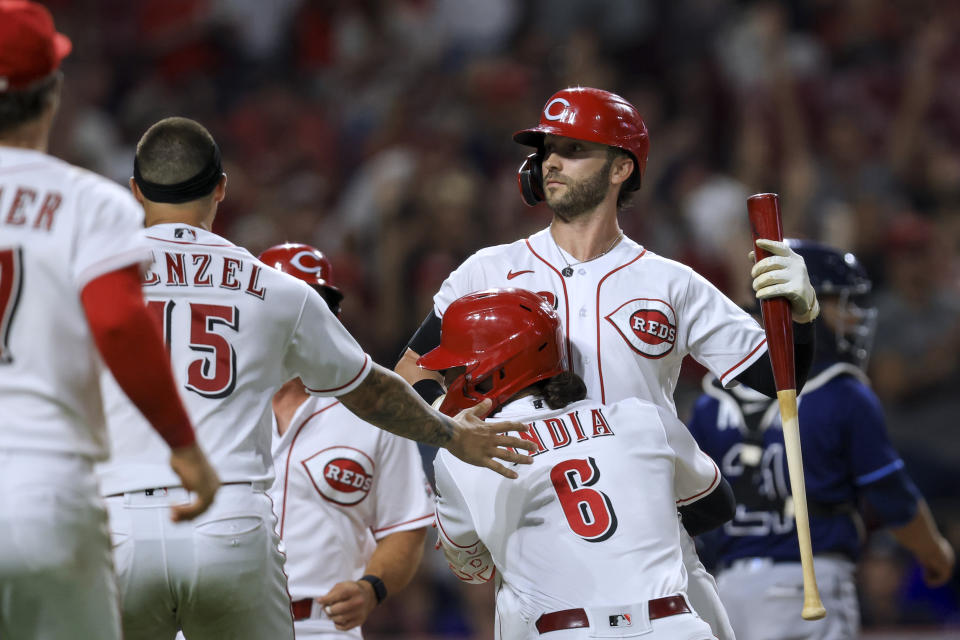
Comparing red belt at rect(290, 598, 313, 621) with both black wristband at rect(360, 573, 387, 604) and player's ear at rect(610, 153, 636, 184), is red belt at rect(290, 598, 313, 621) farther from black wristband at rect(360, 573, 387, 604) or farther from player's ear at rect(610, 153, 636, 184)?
player's ear at rect(610, 153, 636, 184)

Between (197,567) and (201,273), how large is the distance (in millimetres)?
816

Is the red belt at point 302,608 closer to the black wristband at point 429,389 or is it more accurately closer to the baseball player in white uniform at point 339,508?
the baseball player in white uniform at point 339,508

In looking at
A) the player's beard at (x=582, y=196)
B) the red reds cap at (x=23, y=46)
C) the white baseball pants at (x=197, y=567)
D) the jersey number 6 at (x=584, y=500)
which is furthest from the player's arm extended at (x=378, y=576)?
the red reds cap at (x=23, y=46)

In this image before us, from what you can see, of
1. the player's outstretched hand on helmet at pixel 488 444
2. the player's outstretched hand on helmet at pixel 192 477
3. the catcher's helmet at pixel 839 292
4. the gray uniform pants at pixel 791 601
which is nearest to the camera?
the player's outstretched hand on helmet at pixel 192 477

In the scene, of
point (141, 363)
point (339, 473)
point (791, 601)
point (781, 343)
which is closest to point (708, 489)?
Answer: point (781, 343)

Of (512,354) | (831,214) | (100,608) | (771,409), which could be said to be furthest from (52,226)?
(831,214)

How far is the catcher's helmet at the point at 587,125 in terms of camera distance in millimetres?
4496

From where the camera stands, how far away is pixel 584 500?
11.7 feet

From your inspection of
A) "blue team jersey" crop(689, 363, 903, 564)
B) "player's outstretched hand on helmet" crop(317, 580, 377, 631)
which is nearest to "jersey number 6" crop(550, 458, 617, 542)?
"player's outstretched hand on helmet" crop(317, 580, 377, 631)

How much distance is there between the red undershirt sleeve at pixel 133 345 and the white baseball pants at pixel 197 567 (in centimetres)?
70

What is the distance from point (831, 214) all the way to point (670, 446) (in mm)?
6187

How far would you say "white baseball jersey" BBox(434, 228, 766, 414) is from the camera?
4.23 meters

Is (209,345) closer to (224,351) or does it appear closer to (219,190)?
(224,351)

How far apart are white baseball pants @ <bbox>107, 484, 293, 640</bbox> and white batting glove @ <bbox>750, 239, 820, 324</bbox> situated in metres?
1.74
